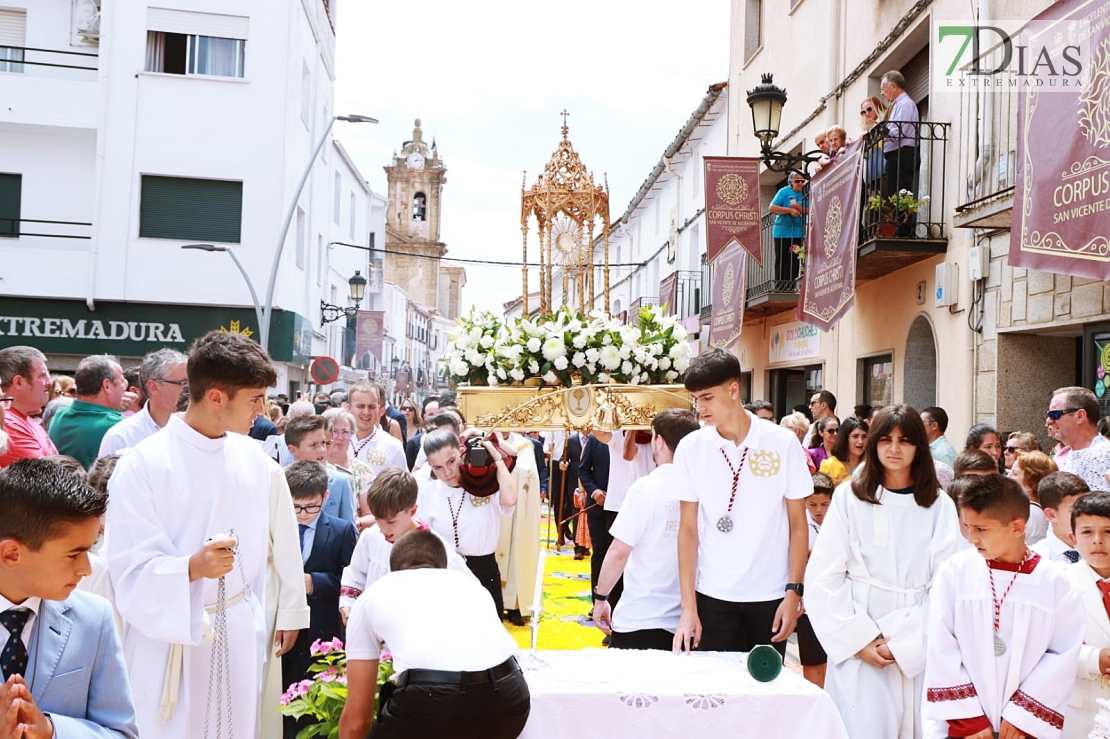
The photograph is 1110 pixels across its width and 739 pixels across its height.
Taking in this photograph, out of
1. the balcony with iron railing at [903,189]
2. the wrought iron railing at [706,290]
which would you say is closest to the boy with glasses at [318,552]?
the balcony with iron railing at [903,189]

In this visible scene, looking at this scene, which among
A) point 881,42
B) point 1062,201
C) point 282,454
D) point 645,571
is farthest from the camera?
point 881,42

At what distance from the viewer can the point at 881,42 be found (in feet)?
41.4

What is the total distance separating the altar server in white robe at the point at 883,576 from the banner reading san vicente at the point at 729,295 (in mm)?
11597

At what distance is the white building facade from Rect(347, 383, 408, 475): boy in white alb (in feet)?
42.8

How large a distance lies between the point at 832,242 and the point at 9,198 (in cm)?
1684

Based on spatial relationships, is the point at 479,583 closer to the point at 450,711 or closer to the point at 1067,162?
the point at 450,711

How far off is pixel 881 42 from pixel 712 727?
35.7ft

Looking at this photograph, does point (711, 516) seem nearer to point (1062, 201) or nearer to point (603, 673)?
point (603, 673)

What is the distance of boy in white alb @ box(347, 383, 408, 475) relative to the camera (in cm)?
819

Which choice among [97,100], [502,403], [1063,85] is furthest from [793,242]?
[97,100]

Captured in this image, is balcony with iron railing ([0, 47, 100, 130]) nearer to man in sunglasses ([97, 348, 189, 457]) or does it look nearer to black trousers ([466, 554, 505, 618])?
man in sunglasses ([97, 348, 189, 457])

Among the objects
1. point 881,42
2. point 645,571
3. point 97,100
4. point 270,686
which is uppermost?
point 97,100

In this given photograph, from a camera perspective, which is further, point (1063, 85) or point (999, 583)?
point (1063, 85)

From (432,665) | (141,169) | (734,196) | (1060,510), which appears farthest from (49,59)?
(1060,510)
